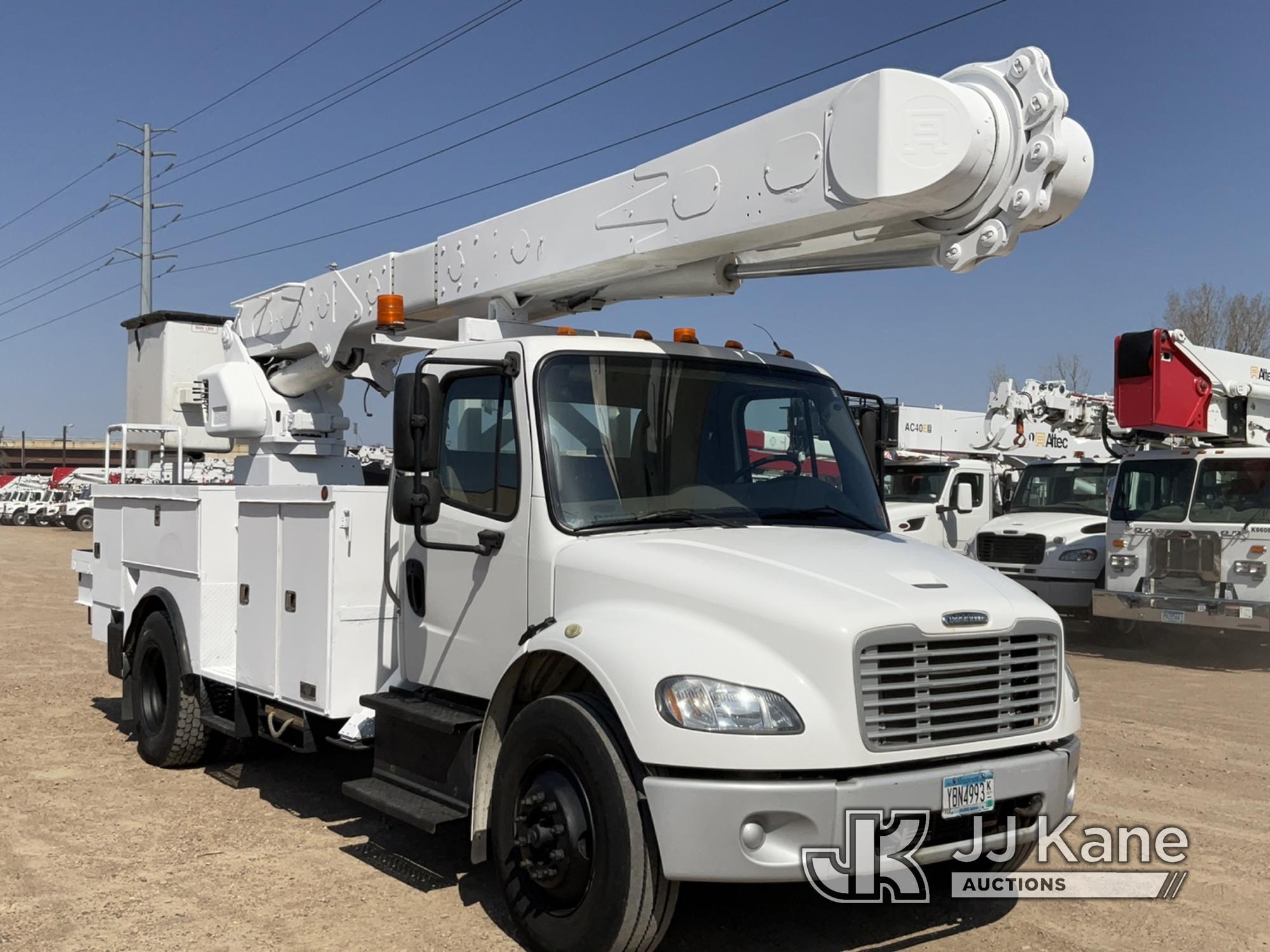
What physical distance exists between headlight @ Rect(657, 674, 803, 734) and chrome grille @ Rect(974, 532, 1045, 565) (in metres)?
11.8

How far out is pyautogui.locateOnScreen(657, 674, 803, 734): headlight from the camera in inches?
153

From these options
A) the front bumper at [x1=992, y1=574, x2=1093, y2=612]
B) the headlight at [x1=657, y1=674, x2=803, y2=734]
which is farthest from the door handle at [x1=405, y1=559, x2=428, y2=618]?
the front bumper at [x1=992, y1=574, x2=1093, y2=612]

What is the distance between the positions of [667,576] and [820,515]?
113cm

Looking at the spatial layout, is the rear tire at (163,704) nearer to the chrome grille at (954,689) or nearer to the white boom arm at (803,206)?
the white boom arm at (803,206)

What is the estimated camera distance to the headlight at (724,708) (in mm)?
3895

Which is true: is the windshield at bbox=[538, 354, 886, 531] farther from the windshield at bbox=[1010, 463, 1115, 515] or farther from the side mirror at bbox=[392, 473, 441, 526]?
the windshield at bbox=[1010, 463, 1115, 515]

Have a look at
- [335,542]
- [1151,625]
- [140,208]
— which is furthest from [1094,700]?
[140,208]

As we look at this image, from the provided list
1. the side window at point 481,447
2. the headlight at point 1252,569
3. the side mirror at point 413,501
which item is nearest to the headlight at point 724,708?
the side window at point 481,447

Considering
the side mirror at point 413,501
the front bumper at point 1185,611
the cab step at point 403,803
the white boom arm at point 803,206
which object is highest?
the white boom arm at point 803,206

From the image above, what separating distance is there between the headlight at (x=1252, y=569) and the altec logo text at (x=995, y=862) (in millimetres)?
7124

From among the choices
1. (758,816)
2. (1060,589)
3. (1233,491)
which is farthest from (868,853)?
(1060,589)

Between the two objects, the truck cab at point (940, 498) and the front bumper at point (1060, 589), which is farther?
the truck cab at point (940, 498)

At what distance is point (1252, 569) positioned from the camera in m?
12.4

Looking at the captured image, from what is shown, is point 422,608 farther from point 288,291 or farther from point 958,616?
point 288,291
